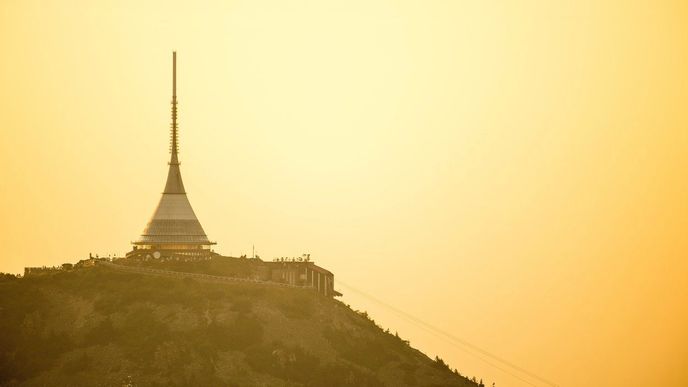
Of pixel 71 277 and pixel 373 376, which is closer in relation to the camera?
pixel 373 376

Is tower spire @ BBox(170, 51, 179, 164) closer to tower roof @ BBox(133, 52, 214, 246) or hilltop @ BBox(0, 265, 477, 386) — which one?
tower roof @ BBox(133, 52, 214, 246)

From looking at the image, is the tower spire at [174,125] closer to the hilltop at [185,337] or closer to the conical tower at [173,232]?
the conical tower at [173,232]

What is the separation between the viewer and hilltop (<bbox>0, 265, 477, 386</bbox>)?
125 metres

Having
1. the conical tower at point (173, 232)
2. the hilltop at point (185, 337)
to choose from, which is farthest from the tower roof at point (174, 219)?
the hilltop at point (185, 337)

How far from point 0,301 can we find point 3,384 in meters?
16.0

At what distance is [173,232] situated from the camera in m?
154

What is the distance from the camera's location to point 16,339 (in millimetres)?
129125

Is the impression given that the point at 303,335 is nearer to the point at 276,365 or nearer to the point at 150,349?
the point at 276,365

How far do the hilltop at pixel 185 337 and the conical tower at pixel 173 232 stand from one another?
9193 millimetres

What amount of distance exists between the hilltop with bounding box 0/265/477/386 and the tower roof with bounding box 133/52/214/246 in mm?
10222

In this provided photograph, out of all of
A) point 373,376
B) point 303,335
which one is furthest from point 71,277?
point 373,376

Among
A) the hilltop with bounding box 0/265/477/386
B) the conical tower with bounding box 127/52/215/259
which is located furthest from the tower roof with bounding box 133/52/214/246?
the hilltop with bounding box 0/265/477/386

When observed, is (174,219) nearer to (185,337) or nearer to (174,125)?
(174,125)

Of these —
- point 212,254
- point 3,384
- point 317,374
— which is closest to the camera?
point 3,384
